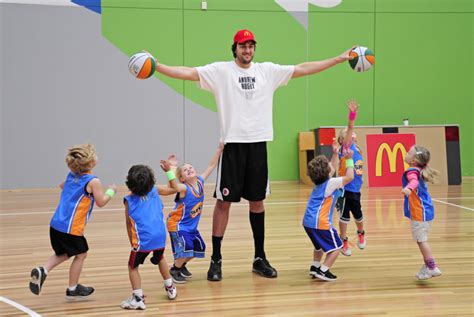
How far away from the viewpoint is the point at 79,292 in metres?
4.20

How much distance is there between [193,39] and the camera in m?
10.9

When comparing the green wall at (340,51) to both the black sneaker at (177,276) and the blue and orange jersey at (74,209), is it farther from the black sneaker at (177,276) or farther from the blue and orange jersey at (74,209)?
the blue and orange jersey at (74,209)

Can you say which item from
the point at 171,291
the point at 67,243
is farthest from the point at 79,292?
the point at 171,291

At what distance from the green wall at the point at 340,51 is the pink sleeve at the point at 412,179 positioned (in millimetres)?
6742

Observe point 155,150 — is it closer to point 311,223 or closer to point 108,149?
point 108,149

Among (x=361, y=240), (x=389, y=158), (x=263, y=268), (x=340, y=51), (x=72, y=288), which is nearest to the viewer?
(x=72, y=288)

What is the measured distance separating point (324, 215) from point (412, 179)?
0.66 metres

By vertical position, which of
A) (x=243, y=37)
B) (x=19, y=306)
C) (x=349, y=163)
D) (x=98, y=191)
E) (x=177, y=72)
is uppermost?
(x=243, y=37)

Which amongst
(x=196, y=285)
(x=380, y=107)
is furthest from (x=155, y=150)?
(x=196, y=285)

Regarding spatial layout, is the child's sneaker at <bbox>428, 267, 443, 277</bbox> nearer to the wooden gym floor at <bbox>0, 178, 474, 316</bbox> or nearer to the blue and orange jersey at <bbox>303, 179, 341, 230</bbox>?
the wooden gym floor at <bbox>0, 178, 474, 316</bbox>

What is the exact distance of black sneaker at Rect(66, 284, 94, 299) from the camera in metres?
4.15

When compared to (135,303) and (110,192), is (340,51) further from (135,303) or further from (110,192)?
(135,303)

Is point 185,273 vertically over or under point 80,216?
under

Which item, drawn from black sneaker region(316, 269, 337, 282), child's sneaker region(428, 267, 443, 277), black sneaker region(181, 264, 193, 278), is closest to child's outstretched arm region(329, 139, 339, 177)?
black sneaker region(316, 269, 337, 282)
